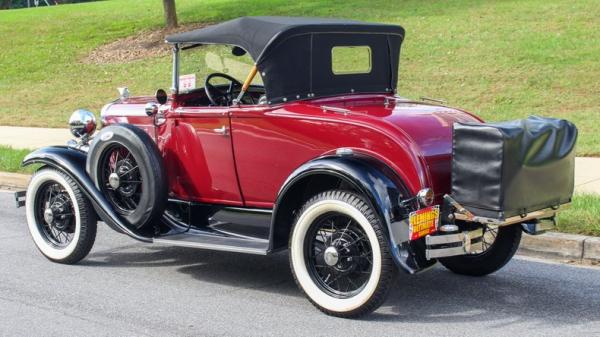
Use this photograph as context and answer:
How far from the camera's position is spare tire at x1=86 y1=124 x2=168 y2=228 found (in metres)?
6.03

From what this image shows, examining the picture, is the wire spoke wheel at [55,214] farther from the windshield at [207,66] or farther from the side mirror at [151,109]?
the windshield at [207,66]

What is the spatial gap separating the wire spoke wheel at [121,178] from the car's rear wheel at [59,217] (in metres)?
0.21

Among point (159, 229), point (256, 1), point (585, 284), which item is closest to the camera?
A: point (585, 284)

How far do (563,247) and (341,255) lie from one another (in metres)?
2.28

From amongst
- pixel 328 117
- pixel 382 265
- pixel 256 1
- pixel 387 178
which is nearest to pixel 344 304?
pixel 382 265

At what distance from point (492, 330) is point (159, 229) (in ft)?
8.40

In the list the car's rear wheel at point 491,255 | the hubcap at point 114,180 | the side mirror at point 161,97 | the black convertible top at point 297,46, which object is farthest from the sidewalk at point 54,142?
the hubcap at point 114,180

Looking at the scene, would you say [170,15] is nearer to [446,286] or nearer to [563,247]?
[563,247]

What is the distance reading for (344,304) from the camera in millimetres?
5117

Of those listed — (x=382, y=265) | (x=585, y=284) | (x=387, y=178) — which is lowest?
(x=585, y=284)

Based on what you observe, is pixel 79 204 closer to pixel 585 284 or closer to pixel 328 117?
pixel 328 117

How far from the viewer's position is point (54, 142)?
43.3 ft

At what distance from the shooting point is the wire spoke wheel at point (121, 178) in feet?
20.6

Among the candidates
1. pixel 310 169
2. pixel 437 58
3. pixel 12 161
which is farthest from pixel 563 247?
pixel 437 58
